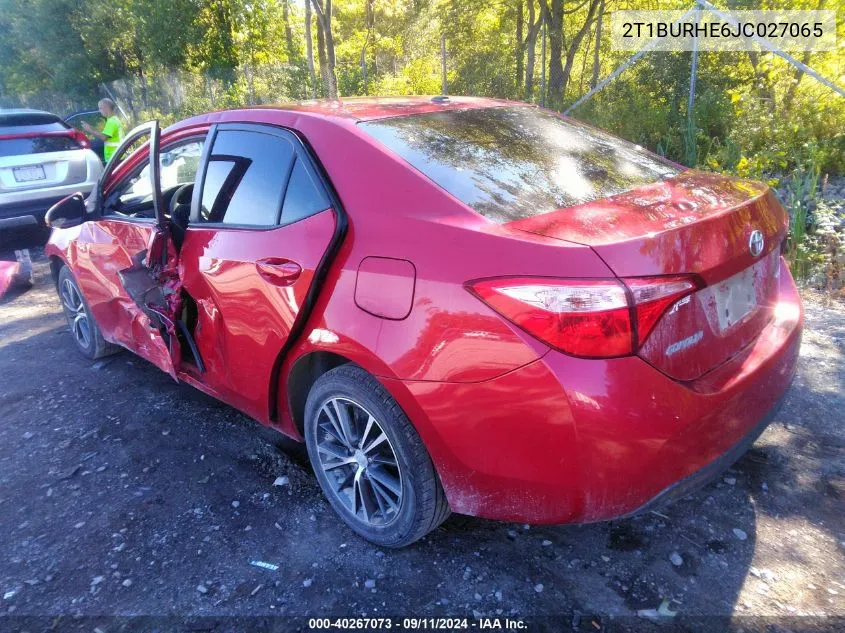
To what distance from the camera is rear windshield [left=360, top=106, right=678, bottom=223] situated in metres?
2.21

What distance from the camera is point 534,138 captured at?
2.76m

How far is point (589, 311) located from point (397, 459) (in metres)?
0.94

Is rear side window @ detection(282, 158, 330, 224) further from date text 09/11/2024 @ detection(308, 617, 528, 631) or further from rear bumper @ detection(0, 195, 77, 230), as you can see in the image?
rear bumper @ detection(0, 195, 77, 230)

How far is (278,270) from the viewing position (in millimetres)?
2514

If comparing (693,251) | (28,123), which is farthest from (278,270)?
(28,123)

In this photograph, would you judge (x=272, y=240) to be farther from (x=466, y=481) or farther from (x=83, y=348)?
(x=83, y=348)

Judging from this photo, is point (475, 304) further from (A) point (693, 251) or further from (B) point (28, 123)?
(B) point (28, 123)

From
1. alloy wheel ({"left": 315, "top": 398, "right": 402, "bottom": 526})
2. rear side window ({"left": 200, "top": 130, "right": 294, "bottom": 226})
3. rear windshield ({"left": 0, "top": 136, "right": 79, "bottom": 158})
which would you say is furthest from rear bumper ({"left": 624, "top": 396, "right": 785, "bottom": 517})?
rear windshield ({"left": 0, "top": 136, "right": 79, "bottom": 158})

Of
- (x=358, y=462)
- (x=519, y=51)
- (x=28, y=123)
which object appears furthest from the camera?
(x=519, y=51)

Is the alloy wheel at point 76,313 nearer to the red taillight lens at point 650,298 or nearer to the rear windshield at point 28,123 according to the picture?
the red taillight lens at point 650,298

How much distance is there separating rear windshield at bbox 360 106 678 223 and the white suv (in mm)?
6858

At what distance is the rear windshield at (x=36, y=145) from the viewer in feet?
24.8

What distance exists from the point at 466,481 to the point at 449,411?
0.27 meters

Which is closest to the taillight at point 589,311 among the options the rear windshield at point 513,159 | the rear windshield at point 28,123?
the rear windshield at point 513,159
